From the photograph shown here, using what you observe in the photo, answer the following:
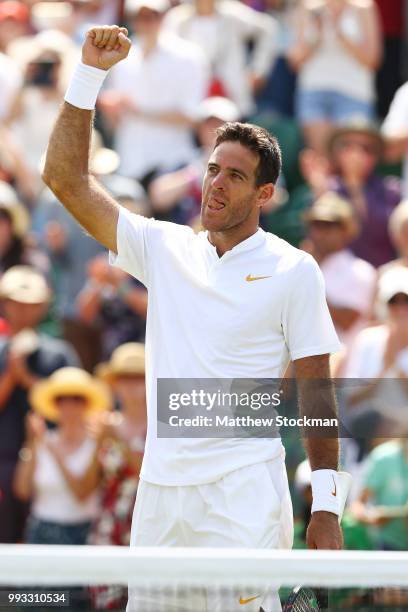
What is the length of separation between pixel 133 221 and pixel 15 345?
12.7ft

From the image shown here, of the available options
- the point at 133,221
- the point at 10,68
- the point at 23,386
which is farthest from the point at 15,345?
the point at 133,221

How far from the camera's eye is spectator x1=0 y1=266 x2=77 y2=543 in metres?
7.81

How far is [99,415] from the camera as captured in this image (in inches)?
305

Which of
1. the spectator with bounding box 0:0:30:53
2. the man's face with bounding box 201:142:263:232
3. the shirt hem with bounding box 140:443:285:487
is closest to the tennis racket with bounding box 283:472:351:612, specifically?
the shirt hem with bounding box 140:443:285:487

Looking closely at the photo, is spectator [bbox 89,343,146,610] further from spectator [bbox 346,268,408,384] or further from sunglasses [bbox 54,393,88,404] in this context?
spectator [bbox 346,268,408,384]

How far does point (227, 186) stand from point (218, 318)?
0.42 m

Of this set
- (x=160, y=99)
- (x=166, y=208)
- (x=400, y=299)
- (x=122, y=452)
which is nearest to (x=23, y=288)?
(x=166, y=208)

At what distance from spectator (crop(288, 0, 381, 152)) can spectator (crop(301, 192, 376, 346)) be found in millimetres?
1715

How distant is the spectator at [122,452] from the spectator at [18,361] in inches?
20.1

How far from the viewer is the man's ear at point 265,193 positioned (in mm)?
4430

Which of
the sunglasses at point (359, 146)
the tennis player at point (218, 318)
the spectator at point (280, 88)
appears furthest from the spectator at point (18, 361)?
the tennis player at point (218, 318)

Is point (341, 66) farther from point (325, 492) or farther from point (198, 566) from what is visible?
point (198, 566)

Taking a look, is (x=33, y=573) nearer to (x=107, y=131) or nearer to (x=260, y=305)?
(x=260, y=305)

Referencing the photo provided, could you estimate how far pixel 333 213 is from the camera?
8.40m
